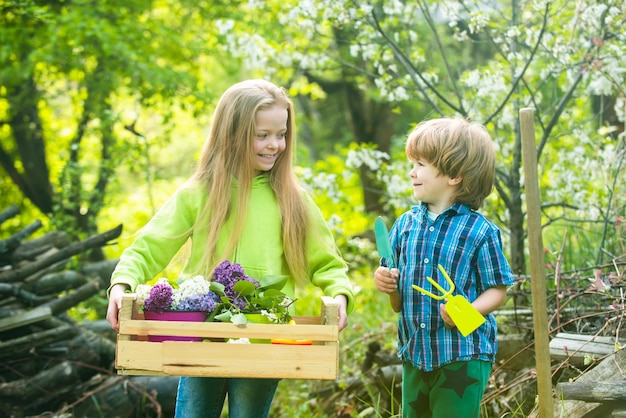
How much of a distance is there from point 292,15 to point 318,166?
4.80ft

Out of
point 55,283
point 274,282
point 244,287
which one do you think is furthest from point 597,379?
point 55,283

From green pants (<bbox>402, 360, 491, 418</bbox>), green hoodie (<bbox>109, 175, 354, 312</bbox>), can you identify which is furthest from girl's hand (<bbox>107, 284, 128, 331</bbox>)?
green pants (<bbox>402, 360, 491, 418</bbox>)

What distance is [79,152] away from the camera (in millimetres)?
7438

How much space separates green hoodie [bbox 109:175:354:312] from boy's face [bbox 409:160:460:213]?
1.33ft

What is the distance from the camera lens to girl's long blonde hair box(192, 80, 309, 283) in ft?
9.18

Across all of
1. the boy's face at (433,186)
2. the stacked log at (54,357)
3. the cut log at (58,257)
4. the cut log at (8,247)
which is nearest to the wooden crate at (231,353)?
the boy's face at (433,186)

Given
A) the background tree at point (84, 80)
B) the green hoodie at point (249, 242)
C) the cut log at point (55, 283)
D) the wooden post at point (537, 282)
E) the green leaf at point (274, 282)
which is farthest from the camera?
the background tree at point (84, 80)

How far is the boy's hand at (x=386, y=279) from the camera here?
264 centimetres

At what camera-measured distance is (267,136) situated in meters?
2.83

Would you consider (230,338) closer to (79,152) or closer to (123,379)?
(123,379)

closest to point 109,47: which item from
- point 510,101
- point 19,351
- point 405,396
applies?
point 19,351

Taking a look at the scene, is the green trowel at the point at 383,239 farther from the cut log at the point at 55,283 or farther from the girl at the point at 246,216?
the cut log at the point at 55,283

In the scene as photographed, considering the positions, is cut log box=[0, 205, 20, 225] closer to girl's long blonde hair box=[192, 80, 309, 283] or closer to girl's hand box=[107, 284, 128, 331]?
girl's long blonde hair box=[192, 80, 309, 283]

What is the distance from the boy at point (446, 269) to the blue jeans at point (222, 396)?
50 cm
